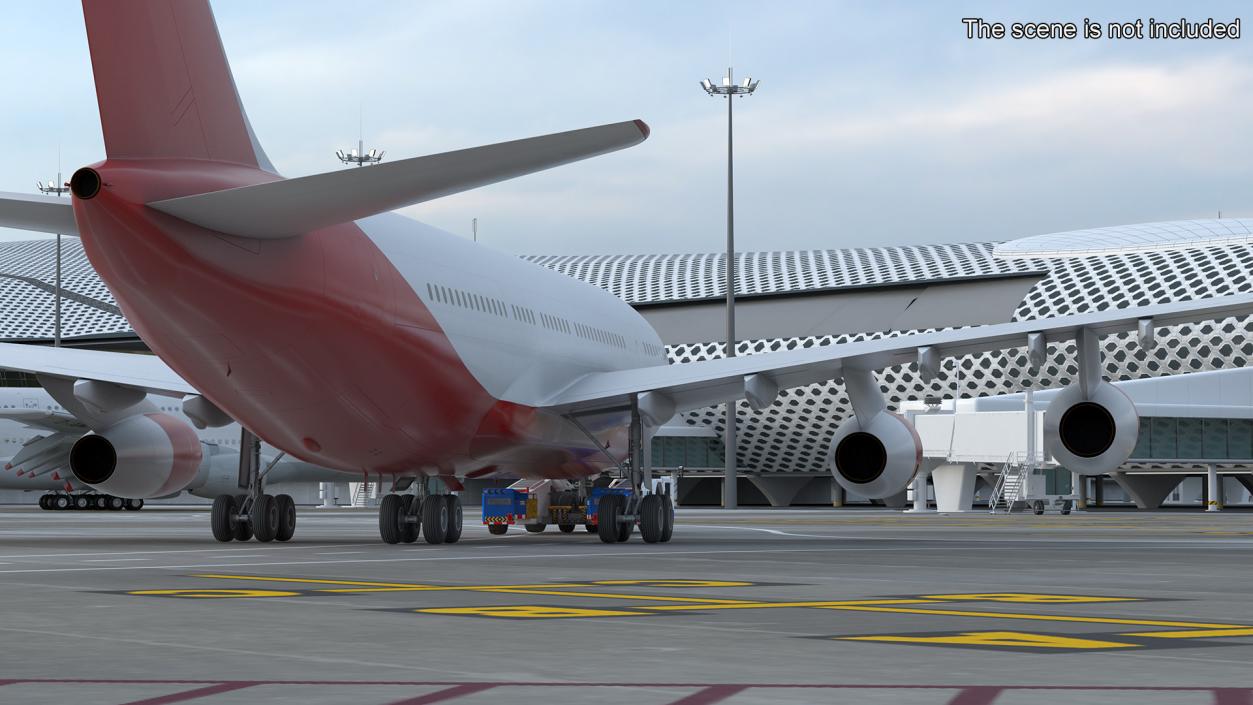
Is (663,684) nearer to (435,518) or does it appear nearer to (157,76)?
(157,76)

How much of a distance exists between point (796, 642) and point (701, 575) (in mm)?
6319

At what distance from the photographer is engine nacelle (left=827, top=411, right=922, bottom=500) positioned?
2195 centimetres

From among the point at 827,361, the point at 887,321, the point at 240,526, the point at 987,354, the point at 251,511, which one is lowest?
the point at 240,526

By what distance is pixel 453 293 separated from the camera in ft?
66.8

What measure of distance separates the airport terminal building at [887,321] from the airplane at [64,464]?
1012 inches

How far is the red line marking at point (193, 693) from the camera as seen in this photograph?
18.4 ft

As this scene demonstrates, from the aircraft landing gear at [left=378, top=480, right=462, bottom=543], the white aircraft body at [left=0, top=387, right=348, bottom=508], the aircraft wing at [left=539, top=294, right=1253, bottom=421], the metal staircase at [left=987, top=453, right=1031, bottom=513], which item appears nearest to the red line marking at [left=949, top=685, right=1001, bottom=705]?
the aircraft wing at [left=539, top=294, right=1253, bottom=421]

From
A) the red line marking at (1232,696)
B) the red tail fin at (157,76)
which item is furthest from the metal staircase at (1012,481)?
the red line marking at (1232,696)

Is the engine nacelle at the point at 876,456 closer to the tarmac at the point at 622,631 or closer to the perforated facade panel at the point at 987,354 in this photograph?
the tarmac at the point at 622,631

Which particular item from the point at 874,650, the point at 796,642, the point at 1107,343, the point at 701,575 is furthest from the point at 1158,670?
the point at 1107,343

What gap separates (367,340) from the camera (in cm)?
1820

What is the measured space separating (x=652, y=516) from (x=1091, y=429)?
6.14 meters

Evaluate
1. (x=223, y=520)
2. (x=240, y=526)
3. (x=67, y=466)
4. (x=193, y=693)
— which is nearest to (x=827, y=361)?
(x=240, y=526)

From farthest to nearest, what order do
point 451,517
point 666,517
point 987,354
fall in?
1. point 987,354
2. point 666,517
3. point 451,517
